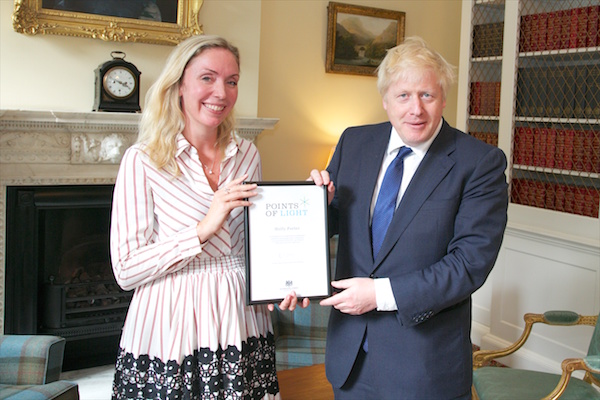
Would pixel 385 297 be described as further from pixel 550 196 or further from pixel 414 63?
pixel 550 196

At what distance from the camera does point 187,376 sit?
1.52m

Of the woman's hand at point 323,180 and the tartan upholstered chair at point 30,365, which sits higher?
the woman's hand at point 323,180

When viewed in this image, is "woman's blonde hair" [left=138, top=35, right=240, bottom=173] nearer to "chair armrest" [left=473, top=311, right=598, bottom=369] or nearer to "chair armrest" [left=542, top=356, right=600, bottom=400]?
"chair armrest" [left=542, top=356, right=600, bottom=400]

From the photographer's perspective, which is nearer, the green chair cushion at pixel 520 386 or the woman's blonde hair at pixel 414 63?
the woman's blonde hair at pixel 414 63

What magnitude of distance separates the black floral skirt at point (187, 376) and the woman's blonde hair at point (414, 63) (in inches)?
30.5

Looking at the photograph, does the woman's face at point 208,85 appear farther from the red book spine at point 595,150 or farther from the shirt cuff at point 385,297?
the red book spine at point 595,150

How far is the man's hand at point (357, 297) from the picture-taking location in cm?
147

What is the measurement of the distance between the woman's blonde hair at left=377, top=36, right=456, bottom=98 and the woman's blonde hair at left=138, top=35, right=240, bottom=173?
16.2 inches

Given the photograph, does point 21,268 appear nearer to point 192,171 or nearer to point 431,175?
point 192,171

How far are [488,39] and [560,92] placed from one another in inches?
28.0

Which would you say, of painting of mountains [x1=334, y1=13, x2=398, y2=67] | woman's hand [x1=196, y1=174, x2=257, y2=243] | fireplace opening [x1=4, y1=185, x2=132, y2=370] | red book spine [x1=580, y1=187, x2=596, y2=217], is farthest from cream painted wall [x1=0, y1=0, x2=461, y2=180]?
woman's hand [x1=196, y1=174, x2=257, y2=243]

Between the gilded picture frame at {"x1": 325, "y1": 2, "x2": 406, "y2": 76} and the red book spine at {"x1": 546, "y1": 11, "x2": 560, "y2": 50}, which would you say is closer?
the red book spine at {"x1": 546, "y1": 11, "x2": 560, "y2": 50}

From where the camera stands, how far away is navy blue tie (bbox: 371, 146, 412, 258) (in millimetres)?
1538

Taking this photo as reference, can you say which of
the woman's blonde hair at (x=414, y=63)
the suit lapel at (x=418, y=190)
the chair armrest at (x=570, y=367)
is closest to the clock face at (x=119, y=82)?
the woman's blonde hair at (x=414, y=63)
